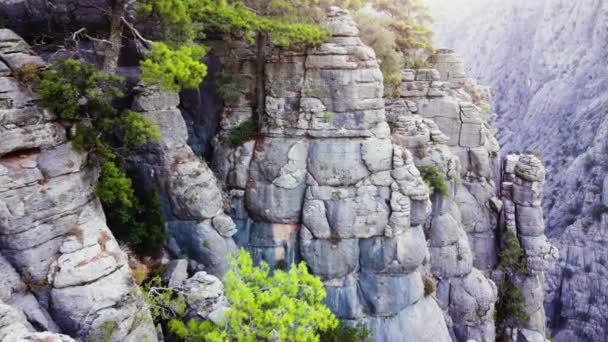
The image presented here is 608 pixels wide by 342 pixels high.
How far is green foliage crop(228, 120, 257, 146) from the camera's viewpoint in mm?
20536

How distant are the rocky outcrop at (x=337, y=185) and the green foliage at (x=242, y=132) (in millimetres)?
297

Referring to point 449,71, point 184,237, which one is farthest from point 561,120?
point 184,237

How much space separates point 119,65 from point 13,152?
8207mm

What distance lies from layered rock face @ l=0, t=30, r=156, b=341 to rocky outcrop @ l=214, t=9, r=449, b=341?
8.68m

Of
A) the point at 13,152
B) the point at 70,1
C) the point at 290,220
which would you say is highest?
the point at 70,1

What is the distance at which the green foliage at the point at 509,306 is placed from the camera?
1082 inches

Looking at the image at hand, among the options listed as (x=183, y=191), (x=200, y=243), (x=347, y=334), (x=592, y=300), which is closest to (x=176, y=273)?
(x=200, y=243)

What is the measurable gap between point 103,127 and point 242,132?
821cm

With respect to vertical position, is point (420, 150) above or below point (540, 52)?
below

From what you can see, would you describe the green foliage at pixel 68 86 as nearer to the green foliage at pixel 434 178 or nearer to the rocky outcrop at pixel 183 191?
the rocky outcrop at pixel 183 191

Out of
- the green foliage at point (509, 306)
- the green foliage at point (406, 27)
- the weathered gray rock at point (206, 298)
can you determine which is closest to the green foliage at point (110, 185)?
the weathered gray rock at point (206, 298)

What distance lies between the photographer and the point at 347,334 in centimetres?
1905

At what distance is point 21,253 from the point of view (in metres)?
11.4

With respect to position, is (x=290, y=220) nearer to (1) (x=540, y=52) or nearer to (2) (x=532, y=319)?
(2) (x=532, y=319)
